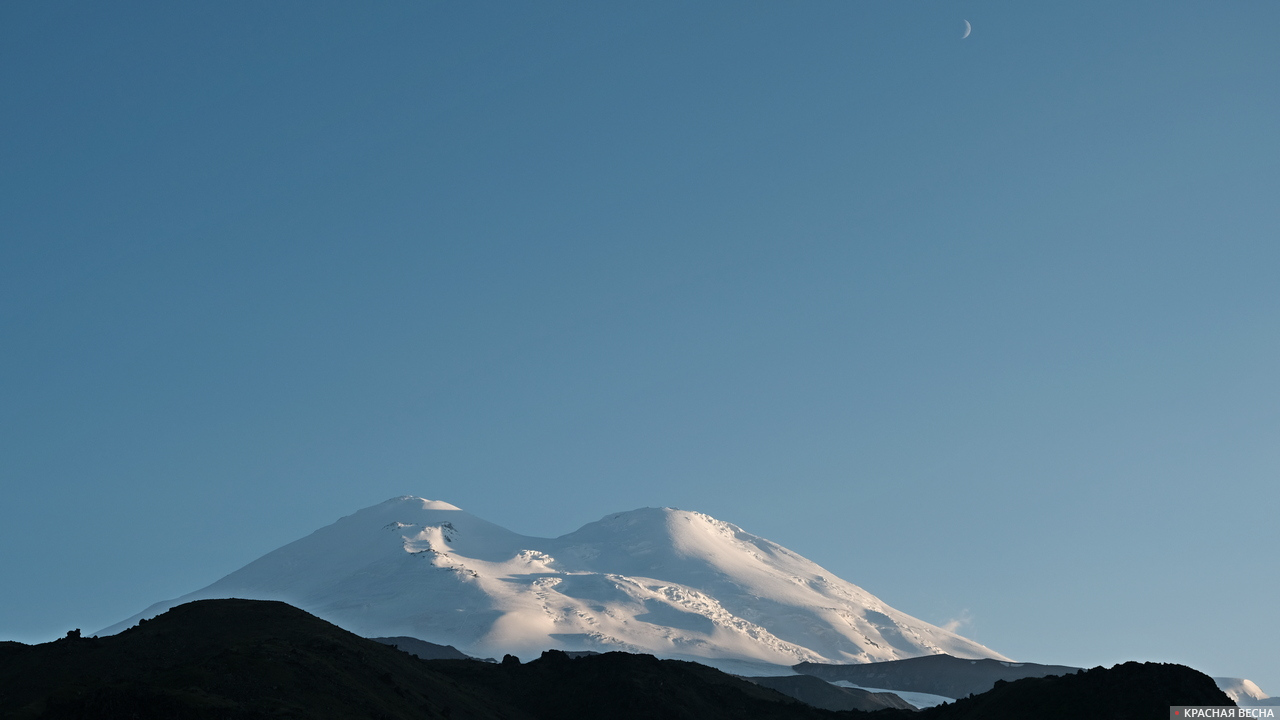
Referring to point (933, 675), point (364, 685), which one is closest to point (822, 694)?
point (933, 675)

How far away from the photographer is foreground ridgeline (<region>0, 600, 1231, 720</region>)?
50.7 meters

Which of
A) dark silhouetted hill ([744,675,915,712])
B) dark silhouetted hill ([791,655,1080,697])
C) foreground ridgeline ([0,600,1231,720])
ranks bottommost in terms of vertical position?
foreground ridgeline ([0,600,1231,720])

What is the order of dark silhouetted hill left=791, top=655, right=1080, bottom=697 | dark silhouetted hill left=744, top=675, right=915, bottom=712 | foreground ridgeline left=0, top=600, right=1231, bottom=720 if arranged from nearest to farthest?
foreground ridgeline left=0, top=600, right=1231, bottom=720
dark silhouetted hill left=744, top=675, right=915, bottom=712
dark silhouetted hill left=791, top=655, right=1080, bottom=697

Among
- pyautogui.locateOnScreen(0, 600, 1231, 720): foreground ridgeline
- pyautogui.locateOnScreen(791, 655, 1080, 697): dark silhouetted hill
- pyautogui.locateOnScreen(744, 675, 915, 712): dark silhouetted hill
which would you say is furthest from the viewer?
pyautogui.locateOnScreen(791, 655, 1080, 697): dark silhouetted hill

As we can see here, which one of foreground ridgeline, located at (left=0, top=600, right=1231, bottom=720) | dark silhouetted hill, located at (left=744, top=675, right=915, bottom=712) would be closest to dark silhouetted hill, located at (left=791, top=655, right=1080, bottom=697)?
dark silhouetted hill, located at (left=744, top=675, right=915, bottom=712)

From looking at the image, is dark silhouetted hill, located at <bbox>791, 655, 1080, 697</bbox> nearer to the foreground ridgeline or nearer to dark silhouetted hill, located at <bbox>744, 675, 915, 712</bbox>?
dark silhouetted hill, located at <bbox>744, 675, 915, 712</bbox>

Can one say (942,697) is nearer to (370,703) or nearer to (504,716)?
(504,716)

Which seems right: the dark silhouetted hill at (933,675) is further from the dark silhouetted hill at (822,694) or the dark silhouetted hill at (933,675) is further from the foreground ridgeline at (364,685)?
the foreground ridgeline at (364,685)

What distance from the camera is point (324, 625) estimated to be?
78500mm

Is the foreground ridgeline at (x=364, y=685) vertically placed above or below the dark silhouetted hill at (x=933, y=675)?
below

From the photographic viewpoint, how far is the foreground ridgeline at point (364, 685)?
1997 inches

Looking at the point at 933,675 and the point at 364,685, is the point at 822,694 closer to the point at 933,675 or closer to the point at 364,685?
the point at 933,675

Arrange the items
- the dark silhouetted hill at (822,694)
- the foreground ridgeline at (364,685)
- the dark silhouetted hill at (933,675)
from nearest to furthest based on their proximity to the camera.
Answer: the foreground ridgeline at (364,685)
the dark silhouetted hill at (822,694)
the dark silhouetted hill at (933,675)

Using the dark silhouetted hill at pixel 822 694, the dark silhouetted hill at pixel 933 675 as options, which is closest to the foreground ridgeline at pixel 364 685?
the dark silhouetted hill at pixel 822 694
